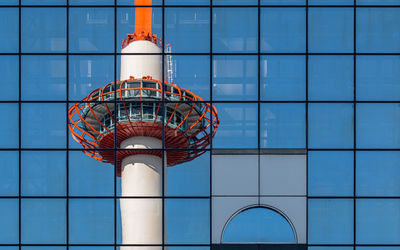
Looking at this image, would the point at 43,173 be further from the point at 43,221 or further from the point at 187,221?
the point at 187,221

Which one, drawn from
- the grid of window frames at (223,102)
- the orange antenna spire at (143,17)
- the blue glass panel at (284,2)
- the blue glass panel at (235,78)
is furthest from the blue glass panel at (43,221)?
the blue glass panel at (284,2)

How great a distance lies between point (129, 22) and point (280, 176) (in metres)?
11.4

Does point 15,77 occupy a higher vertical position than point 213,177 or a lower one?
higher

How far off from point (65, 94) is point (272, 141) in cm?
1099

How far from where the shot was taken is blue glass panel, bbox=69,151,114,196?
29.8 m

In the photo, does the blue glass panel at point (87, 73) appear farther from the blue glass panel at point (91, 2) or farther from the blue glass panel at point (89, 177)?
the blue glass panel at point (89, 177)
